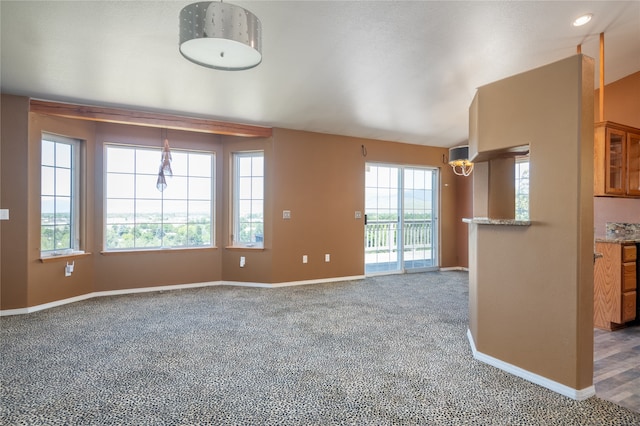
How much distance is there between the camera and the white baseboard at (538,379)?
2293mm

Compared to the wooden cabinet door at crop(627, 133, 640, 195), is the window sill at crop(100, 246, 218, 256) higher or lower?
lower

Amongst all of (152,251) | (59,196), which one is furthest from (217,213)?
(59,196)

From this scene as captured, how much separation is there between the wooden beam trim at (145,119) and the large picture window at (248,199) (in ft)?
1.53

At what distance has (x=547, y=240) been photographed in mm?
2445

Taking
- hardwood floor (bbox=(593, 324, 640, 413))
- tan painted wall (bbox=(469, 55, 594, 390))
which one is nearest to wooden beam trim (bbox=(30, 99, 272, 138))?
tan painted wall (bbox=(469, 55, 594, 390))

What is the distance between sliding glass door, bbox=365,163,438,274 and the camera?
251 inches

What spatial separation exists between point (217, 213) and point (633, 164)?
550cm

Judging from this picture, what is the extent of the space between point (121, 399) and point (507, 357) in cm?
271

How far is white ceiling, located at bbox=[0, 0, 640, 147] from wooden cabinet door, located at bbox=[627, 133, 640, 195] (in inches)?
36.9

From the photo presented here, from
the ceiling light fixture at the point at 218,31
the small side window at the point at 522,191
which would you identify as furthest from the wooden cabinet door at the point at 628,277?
the ceiling light fixture at the point at 218,31

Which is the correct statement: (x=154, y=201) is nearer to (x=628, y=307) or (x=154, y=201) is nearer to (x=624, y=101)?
(x=628, y=307)

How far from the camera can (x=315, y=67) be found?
151 inches

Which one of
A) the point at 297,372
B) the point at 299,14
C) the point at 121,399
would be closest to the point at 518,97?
the point at 299,14

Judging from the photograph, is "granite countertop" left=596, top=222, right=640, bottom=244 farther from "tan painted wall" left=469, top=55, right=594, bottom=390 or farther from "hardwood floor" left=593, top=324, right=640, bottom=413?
"tan painted wall" left=469, top=55, right=594, bottom=390
